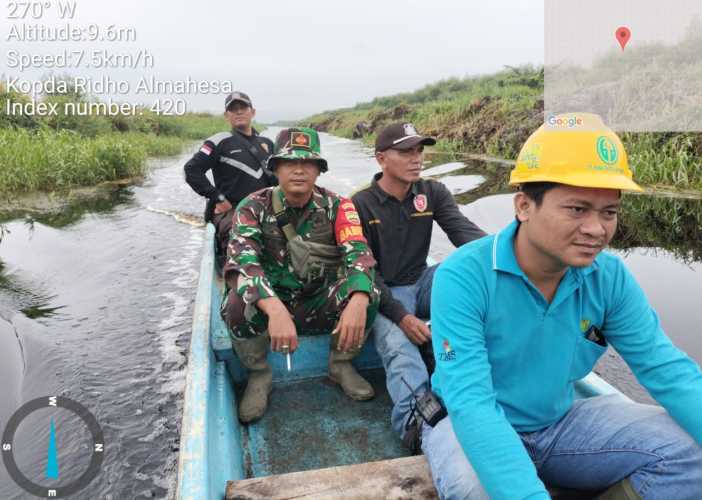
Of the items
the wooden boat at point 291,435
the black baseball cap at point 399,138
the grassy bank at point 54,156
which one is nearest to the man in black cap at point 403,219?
the black baseball cap at point 399,138

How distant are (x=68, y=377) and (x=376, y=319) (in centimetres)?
280

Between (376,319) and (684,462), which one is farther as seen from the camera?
(376,319)

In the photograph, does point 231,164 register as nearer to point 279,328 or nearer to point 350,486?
point 279,328

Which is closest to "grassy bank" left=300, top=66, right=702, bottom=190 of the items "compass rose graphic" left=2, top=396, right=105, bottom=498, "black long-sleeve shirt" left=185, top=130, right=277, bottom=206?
"black long-sleeve shirt" left=185, top=130, right=277, bottom=206

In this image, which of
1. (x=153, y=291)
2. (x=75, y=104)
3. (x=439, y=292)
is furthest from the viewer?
(x=75, y=104)

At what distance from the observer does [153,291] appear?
6184mm

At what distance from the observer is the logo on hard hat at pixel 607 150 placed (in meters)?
1.39

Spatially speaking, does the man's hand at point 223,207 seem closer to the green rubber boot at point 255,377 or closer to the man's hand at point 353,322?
the green rubber boot at point 255,377

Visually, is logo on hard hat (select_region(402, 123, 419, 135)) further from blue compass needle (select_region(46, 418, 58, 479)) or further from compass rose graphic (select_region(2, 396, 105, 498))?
blue compass needle (select_region(46, 418, 58, 479))

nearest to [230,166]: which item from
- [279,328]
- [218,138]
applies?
[218,138]

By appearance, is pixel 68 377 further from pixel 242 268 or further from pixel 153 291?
pixel 242 268

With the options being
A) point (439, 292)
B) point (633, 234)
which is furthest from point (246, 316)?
point (633, 234)

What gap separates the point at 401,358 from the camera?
2516mm

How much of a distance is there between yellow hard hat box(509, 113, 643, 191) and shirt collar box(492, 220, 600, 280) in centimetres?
21
